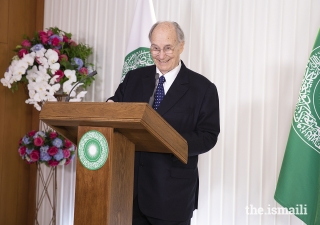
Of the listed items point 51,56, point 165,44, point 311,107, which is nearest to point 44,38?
point 51,56

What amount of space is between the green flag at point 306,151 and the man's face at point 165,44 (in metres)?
0.97

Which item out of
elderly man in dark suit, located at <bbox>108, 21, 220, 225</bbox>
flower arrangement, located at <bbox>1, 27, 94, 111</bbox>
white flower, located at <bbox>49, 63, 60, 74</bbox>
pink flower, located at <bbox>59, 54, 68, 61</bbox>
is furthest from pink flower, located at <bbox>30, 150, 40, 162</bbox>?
elderly man in dark suit, located at <bbox>108, 21, 220, 225</bbox>

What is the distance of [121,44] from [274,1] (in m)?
1.53

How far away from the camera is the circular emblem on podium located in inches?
74.8

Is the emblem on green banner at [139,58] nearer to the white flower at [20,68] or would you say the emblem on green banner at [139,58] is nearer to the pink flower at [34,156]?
the white flower at [20,68]

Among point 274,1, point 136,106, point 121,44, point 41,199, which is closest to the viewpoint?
point 136,106

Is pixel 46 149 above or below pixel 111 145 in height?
below

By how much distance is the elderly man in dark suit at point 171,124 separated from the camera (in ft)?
7.74

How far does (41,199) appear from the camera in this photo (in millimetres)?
4910

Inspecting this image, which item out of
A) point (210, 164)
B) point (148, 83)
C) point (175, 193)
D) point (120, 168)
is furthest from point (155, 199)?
point (210, 164)

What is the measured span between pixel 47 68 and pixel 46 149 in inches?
28.1

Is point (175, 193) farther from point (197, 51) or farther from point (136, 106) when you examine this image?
point (197, 51)

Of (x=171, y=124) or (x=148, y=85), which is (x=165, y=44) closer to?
(x=148, y=85)

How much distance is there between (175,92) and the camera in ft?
8.18
